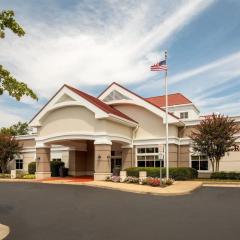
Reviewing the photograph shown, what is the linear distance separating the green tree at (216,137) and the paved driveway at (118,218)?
1341cm

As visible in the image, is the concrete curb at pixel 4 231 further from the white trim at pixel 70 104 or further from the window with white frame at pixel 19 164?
the window with white frame at pixel 19 164

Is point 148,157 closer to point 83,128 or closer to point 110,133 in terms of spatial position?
point 110,133

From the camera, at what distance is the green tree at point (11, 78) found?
42.7 ft

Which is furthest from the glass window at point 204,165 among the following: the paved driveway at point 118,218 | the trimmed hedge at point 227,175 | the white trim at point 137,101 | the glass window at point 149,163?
the paved driveway at point 118,218

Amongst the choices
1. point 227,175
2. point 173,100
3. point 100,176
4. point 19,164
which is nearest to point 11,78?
point 100,176

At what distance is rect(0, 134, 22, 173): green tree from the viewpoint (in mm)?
45906

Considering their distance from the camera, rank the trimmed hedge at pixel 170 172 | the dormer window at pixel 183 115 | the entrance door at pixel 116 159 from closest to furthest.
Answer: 1. the trimmed hedge at pixel 170 172
2. the entrance door at pixel 116 159
3. the dormer window at pixel 183 115

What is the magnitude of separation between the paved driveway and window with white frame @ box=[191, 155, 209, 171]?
17119 mm

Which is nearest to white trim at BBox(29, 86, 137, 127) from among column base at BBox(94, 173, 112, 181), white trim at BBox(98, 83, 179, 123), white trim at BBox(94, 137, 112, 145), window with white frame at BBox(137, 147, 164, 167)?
white trim at BBox(94, 137, 112, 145)

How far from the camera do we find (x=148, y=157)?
37656 mm

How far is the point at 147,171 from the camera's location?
1302 inches

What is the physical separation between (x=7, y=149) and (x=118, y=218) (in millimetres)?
35701

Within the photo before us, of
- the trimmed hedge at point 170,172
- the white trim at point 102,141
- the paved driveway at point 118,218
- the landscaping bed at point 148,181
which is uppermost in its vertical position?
the white trim at point 102,141

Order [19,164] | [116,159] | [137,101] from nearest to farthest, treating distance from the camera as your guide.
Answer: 1. [137,101]
2. [116,159]
3. [19,164]
